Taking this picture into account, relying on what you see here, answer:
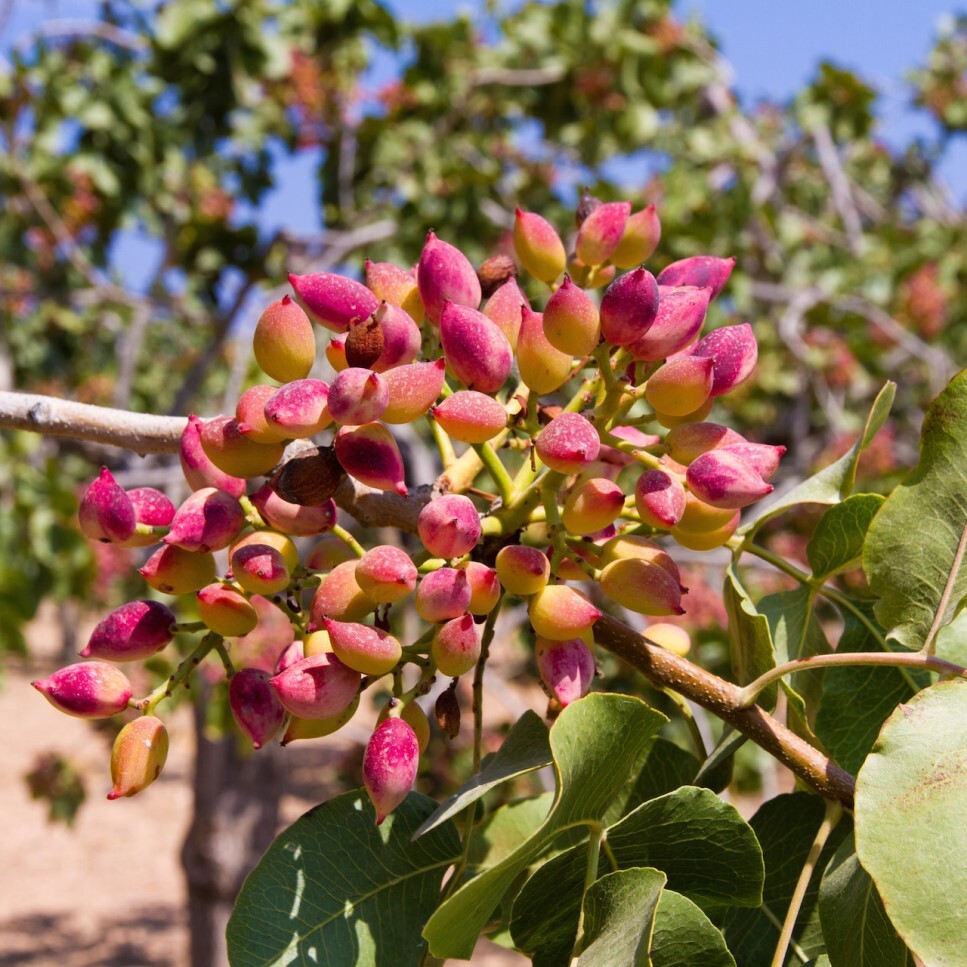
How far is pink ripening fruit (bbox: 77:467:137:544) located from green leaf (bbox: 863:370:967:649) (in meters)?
0.44

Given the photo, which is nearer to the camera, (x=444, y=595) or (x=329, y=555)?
(x=444, y=595)

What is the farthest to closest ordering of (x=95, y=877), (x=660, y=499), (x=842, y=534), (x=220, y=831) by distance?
1. (x=95, y=877)
2. (x=220, y=831)
3. (x=842, y=534)
4. (x=660, y=499)

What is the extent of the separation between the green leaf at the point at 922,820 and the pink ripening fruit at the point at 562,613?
160 mm

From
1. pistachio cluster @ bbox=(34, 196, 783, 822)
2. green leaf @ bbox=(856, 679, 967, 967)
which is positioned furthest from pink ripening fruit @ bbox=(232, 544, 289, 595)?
green leaf @ bbox=(856, 679, 967, 967)

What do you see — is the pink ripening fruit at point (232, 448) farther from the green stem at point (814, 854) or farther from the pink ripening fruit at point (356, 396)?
the green stem at point (814, 854)

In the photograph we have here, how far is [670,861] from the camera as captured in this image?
1.86 feet

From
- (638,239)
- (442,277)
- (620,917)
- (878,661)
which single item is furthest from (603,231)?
(620,917)

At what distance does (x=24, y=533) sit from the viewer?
10.1 feet

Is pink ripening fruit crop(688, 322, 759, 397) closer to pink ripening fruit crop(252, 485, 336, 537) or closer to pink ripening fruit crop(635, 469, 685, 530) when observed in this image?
pink ripening fruit crop(635, 469, 685, 530)

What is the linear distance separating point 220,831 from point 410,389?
9.77 feet

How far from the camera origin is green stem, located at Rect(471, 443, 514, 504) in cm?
61

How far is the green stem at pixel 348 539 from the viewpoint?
0.61 m

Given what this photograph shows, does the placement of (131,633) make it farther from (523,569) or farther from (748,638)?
(748,638)

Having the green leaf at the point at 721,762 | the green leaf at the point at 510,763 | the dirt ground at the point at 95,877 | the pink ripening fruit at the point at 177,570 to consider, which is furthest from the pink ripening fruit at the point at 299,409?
the dirt ground at the point at 95,877
